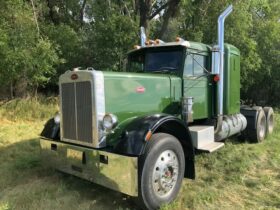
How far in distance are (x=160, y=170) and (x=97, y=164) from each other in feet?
2.81

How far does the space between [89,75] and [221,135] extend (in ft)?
11.3

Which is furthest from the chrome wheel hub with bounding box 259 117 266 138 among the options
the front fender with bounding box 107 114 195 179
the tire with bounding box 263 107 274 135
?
the front fender with bounding box 107 114 195 179

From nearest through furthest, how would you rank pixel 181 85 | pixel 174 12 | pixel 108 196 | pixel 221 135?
pixel 108 196 < pixel 181 85 < pixel 221 135 < pixel 174 12

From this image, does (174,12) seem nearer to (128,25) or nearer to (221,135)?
(128,25)

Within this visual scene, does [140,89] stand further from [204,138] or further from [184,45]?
[204,138]

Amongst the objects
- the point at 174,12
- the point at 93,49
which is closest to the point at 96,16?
the point at 93,49

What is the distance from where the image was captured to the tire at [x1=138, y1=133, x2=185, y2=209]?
13.9 feet

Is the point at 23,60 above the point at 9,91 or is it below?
above

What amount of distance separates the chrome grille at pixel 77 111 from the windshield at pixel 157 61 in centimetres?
186

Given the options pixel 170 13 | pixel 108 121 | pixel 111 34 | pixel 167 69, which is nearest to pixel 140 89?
pixel 108 121

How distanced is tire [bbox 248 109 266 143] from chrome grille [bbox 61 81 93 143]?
5021mm

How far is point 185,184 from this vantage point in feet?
17.6

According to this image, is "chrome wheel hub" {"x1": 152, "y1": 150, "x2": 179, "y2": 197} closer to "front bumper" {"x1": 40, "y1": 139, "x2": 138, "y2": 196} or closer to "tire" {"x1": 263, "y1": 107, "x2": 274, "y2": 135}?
"front bumper" {"x1": 40, "y1": 139, "x2": 138, "y2": 196}

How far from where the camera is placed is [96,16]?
15.2 m
